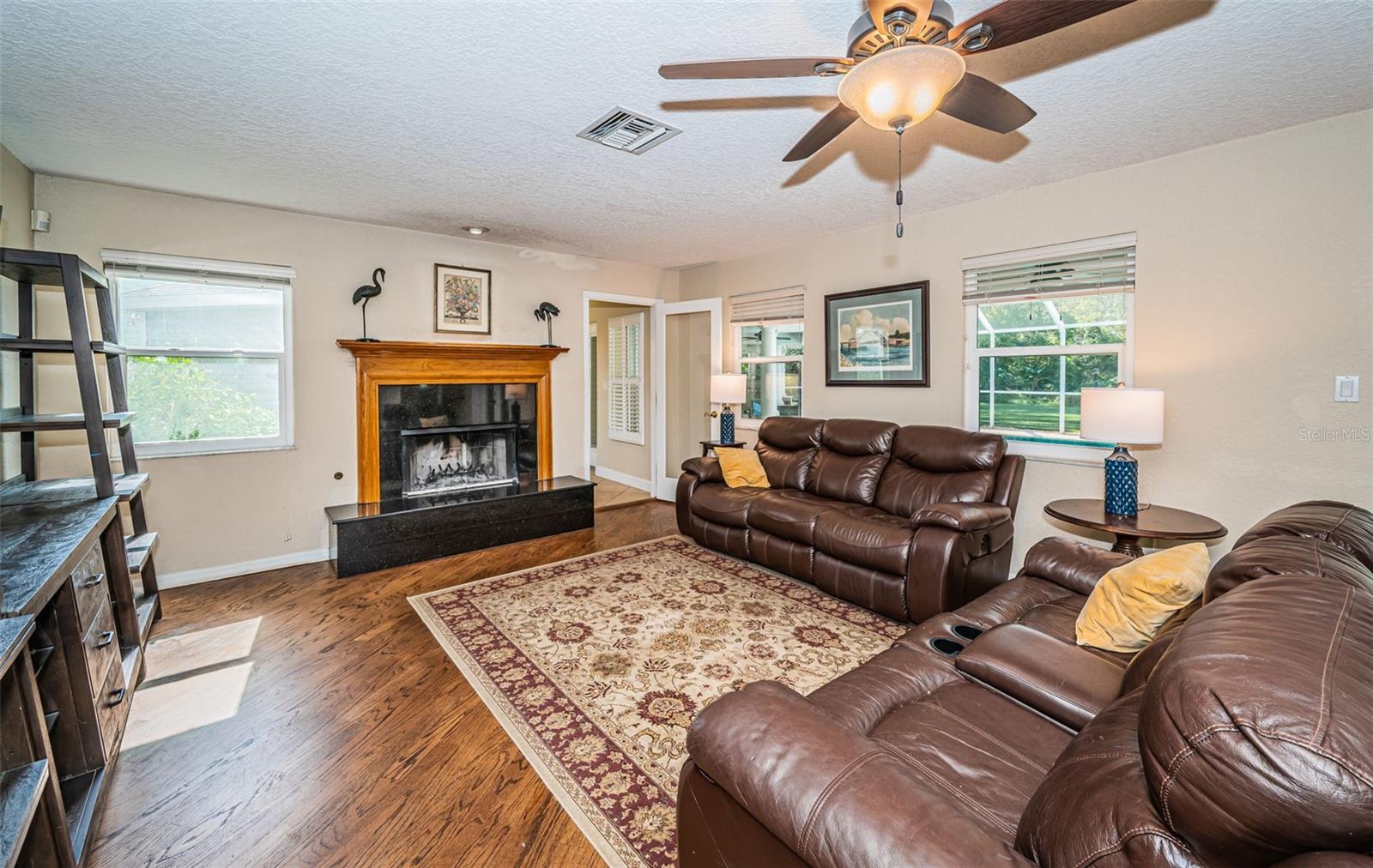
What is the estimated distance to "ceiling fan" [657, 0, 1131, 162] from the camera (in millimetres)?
1372

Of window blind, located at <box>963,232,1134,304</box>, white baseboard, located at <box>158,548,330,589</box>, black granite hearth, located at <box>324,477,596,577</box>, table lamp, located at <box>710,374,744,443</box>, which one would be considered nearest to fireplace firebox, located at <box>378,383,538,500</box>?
black granite hearth, located at <box>324,477,596,577</box>

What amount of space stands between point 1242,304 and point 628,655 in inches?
136

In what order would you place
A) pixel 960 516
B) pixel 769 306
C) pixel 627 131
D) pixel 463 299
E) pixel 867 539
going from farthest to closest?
1. pixel 769 306
2. pixel 463 299
3. pixel 867 539
4. pixel 960 516
5. pixel 627 131

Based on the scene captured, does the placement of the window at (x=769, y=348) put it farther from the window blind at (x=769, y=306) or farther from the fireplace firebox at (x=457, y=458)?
the fireplace firebox at (x=457, y=458)

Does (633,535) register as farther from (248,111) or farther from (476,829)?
(248,111)

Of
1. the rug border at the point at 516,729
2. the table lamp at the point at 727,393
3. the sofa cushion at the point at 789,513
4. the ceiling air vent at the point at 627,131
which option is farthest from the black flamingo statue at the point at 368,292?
the sofa cushion at the point at 789,513

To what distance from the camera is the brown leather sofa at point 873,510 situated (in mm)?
2879

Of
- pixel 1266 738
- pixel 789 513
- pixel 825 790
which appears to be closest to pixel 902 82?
pixel 1266 738

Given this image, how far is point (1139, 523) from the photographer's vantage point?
2.67m

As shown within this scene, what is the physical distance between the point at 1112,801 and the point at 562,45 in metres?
2.39

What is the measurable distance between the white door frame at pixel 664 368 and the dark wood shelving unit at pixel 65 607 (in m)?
4.06

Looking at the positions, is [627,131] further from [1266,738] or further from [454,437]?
[454,437]

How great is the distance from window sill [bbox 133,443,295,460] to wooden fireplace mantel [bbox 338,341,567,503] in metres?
0.60

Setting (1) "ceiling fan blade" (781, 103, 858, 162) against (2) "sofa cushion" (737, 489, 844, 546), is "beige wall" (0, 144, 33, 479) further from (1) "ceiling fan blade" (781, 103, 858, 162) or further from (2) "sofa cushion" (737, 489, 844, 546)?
(2) "sofa cushion" (737, 489, 844, 546)
